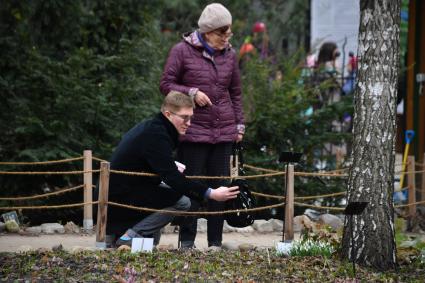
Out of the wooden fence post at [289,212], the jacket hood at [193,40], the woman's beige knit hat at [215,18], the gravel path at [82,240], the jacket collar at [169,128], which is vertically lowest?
the gravel path at [82,240]

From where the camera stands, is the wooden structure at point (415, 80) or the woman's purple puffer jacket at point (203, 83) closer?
the woman's purple puffer jacket at point (203, 83)

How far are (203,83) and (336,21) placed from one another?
752cm

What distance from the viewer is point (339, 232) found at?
8930 millimetres

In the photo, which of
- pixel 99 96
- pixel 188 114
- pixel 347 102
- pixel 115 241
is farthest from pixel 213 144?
pixel 347 102

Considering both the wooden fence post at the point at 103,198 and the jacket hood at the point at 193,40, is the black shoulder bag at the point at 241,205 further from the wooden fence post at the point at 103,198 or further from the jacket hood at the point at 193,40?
the jacket hood at the point at 193,40

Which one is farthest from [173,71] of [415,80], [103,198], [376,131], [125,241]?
[415,80]

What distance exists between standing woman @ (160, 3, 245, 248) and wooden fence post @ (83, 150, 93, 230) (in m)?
1.69

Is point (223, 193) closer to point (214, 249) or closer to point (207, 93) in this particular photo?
point (214, 249)

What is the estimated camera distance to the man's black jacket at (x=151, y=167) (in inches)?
302

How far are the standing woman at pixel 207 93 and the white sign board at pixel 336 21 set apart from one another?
6.69 m

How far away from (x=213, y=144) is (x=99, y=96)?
3050mm

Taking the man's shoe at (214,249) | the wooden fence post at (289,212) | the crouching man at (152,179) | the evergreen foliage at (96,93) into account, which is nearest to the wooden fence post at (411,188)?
the evergreen foliage at (96,93)

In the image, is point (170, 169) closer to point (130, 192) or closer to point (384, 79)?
point (130, 192)

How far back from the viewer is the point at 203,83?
8227mm
